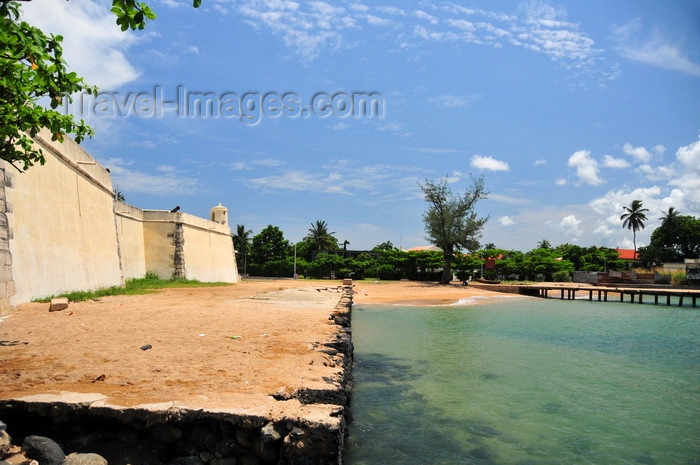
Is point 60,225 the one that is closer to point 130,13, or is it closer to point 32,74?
point 32,74

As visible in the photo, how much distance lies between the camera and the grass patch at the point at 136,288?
14.0 metres

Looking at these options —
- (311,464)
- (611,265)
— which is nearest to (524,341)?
(311,464)

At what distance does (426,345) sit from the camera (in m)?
13.5

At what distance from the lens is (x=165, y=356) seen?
6.40 metres

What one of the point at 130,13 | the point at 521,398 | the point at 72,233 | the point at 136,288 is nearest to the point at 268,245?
the point at 136,288

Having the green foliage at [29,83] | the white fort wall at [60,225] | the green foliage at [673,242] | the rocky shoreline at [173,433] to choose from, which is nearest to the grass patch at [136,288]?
the white fort wall at [60,225]

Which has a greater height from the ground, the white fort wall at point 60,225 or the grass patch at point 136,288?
the white fort wall at point 60,225

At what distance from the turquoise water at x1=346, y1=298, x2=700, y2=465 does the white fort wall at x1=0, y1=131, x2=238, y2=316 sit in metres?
8.98

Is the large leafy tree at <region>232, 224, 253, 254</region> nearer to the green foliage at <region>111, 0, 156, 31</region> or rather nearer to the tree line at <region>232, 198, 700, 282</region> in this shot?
the tree line at <region>232, 198, 700, 282</region>

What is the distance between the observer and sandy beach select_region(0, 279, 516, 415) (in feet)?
14.8

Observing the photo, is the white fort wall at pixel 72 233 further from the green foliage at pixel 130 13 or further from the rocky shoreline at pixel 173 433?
the green foliage at pixel 130 13

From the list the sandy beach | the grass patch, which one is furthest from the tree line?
the sandy beach

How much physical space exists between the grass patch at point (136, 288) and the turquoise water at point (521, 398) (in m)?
9.02

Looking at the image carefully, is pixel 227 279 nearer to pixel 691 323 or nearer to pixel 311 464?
pixel 691 323
